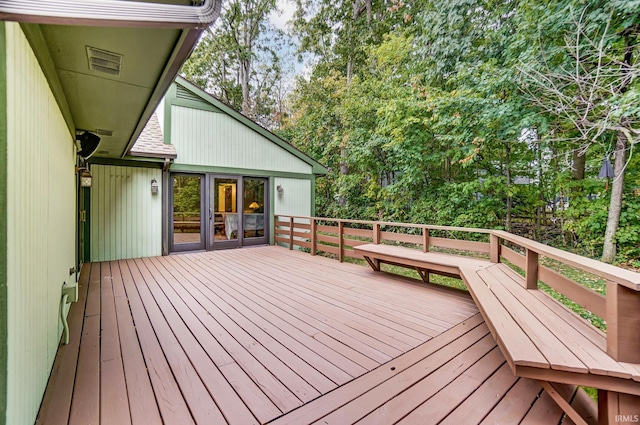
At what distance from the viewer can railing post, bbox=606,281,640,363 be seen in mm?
1381

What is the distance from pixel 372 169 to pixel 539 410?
8.47 metres

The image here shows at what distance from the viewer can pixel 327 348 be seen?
7.29ft

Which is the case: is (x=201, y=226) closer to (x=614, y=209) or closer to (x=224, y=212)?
(x=224, y=212)

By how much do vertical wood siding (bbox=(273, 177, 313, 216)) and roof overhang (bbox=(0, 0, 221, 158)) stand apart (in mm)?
4194

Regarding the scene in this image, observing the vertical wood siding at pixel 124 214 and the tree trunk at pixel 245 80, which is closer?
the vertical wood siding at pixel 124 214

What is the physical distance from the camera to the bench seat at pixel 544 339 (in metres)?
1.36

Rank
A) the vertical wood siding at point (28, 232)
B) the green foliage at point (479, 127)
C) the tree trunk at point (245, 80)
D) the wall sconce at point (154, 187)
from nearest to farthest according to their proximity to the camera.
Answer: the vertical wood siding at point (28, 232), the green foliage at point (479, 127), the wall sconce at point (154, 187), the tree trunk at point (245, 80)

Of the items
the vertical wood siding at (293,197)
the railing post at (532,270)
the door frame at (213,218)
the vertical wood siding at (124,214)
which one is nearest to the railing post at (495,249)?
the railing post at (532,270)

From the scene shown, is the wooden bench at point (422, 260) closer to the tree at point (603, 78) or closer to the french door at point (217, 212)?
the tree at point (603, 78)

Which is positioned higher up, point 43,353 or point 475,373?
point 43,353

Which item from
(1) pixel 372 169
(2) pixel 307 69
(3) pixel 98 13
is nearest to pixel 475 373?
(3) pixel 98 13

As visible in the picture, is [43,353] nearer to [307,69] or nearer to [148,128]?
[148,128]

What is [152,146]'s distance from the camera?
5789 millimetres

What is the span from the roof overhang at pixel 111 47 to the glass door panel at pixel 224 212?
9.75ft
